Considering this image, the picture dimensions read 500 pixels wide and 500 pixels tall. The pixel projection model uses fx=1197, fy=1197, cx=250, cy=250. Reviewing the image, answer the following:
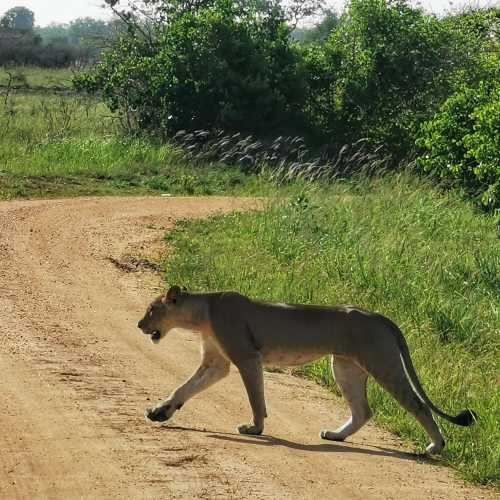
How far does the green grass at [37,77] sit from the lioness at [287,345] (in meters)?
31.4

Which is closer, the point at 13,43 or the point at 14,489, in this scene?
the point at 14,489

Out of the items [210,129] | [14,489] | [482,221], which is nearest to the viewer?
[14,489]

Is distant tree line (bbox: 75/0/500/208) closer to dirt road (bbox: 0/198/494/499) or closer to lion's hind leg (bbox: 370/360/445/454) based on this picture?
dirt road (bbox: 0/198/494/499)

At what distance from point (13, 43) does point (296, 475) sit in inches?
1981

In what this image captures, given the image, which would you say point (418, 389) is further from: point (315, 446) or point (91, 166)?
point (91, 166)

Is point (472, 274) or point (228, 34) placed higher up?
point (228, 34)

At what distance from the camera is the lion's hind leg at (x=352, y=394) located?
7.54 m

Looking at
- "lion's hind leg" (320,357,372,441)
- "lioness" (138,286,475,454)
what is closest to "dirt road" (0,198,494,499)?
"lion's hind leg" (320,357,372,441)

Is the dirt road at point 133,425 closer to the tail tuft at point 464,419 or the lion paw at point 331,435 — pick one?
the lion paw at point 331,435

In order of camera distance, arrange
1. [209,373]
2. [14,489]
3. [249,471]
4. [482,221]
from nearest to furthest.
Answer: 1. [14,489]
2. [249,471]
3. [209,373]
4. [482,221]

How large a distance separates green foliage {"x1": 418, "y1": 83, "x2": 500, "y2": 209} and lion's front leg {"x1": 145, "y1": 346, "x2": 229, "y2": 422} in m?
9.45

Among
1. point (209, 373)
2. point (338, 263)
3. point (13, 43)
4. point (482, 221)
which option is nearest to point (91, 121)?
point (482, 221)

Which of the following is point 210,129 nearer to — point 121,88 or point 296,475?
point 121,88

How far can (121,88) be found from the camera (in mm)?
23562
